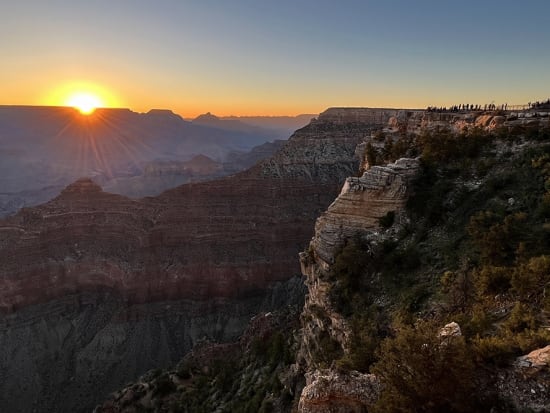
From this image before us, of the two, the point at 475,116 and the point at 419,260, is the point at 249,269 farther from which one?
the point at 419,260

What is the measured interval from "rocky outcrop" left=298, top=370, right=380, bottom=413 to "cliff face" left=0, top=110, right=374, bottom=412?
43.6 metres

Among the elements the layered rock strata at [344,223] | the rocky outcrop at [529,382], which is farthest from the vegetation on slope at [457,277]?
the layered rock strata at [344,223]

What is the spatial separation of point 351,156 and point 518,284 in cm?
6300

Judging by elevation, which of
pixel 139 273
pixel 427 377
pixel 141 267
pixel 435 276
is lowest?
pixel 139 273

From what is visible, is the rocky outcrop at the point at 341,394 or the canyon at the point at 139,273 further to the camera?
the canyon at the point at 139,273

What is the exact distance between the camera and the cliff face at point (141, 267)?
50.8 meters

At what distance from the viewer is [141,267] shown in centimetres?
5681

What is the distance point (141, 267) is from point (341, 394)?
51.5m

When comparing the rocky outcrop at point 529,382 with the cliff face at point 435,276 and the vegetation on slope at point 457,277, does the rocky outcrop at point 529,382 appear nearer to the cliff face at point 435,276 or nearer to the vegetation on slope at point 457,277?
the cliff face at point 435,276

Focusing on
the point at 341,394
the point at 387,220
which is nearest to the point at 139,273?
the point at 387,220

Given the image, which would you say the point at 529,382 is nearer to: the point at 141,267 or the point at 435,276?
the point at 435,276

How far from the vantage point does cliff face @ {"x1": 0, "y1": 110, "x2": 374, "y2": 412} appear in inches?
1998

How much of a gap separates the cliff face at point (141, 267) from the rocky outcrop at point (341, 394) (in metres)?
43.6

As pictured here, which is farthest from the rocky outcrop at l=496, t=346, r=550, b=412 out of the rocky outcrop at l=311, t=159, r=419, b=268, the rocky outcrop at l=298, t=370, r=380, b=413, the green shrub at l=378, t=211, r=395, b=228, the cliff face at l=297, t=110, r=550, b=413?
the rocky outcrop at l=311, t=159, r=419, b=268
